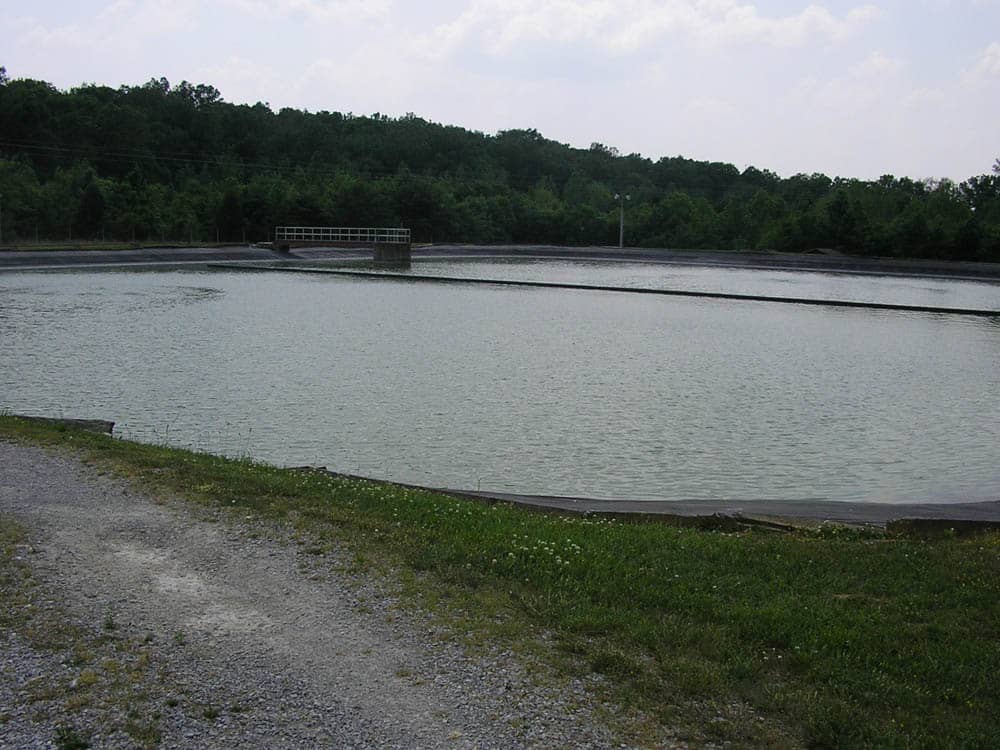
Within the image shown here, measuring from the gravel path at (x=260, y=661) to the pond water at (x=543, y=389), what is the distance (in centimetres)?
522

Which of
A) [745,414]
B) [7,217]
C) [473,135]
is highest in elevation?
A: [473,135]

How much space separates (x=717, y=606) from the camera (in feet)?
20.2

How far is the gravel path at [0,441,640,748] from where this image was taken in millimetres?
4594

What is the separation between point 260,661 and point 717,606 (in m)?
2.86

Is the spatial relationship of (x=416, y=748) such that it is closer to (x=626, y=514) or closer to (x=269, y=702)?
(x=269, y=702)

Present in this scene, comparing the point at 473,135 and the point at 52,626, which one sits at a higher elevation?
the point at 473,135

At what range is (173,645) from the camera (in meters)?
5.41

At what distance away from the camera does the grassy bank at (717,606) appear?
15.9ft

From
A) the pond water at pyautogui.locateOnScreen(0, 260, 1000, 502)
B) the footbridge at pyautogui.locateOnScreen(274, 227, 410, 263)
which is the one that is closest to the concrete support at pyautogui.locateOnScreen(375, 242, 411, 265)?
the footbridge at pyautogui.locateOnScreen(274, 227, 410, 263)

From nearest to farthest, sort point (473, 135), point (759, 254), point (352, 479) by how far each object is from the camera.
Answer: point (352, 479), point (759, 254), point (473, 135)

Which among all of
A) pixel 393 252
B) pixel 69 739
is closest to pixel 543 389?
pixel 69 739

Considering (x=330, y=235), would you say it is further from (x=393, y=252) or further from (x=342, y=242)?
(x=393, y=252)

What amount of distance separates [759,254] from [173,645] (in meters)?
76.1

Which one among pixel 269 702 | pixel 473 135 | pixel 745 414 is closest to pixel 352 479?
pixel 269 702
